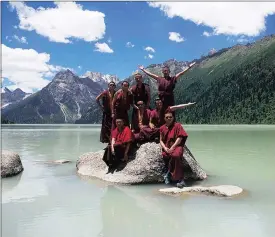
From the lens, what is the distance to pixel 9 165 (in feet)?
47.4

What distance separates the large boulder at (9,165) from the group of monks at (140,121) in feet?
12.9

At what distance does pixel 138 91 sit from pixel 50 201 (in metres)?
5.22

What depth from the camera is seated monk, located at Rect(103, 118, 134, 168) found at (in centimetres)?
1260

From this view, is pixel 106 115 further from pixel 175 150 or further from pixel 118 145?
pixel 175 150

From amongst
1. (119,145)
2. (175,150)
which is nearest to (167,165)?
(175,150)

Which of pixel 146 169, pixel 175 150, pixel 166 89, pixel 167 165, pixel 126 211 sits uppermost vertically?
pixel 166 89

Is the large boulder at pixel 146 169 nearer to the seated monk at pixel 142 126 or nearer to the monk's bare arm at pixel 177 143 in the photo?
the seated monk at pixel 142 126

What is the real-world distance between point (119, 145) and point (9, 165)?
4680mm

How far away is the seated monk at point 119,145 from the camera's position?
12602mm

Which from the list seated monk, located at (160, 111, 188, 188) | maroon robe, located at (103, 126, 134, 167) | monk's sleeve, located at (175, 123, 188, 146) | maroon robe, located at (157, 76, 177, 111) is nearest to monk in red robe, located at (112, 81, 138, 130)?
maroon robe, located at (103, 126, 134, 167)

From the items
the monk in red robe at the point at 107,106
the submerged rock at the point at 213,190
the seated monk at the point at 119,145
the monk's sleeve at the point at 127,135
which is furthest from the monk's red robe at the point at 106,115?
the submerged rock at the point at 213,190

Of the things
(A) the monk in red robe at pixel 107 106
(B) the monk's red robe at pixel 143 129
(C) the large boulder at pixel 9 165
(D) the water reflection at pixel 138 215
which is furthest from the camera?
(C) the large boulder at pixel 9 165

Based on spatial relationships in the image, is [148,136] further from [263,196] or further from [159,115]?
[263,196]

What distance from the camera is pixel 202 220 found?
7883 millimetres
